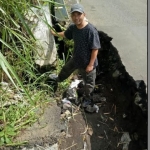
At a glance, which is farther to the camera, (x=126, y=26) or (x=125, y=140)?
(x=126, y=26)

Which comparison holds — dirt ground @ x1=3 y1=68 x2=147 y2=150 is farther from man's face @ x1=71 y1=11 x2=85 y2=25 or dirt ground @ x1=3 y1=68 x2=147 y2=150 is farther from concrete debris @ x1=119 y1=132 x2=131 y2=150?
man's face @ x1=71 y1=11 x2=85 y2=25

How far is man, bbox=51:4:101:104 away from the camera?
3.00 metres

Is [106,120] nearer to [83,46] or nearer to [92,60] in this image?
[92,60]

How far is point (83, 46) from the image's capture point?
3.12 meters

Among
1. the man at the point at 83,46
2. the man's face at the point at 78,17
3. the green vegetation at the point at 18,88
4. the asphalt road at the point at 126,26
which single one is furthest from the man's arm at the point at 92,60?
the asphalt road at the point at 126,26

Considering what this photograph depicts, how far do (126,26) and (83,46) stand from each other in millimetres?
1800

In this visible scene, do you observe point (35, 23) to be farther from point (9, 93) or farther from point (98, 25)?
point (98, 25)

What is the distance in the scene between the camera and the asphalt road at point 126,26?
12.3 ft

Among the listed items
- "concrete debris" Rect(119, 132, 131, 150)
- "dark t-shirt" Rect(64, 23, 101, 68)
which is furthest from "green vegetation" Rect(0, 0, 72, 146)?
"concrete debris" Rect(119, 132, 131, 150)

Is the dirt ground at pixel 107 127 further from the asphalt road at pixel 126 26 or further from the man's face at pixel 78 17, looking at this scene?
the man's face at pixel 78 17

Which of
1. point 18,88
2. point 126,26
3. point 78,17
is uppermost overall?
point 78,17

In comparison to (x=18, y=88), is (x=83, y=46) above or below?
above

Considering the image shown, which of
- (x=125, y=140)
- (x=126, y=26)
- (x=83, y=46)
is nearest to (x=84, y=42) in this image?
(x=83, y=46)

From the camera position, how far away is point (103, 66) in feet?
12.8
